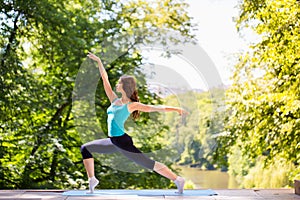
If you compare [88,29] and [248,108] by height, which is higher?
[88,29]

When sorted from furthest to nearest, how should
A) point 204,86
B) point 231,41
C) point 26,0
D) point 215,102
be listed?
1. point 231,41
2. point 215,102
3. point 26,0
4. point 204,86

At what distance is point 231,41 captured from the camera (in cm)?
1067

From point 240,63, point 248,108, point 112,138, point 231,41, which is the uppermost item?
point 231,41

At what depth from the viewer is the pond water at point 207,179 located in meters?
16.7

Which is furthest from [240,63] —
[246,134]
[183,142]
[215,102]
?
[183,142]

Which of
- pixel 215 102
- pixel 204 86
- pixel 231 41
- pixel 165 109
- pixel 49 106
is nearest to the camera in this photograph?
pixel 165 109

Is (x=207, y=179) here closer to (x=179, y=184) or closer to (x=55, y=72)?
(x=55, y=72)

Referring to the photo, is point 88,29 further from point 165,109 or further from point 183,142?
point 165,109

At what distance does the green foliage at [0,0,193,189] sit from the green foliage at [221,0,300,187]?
1.42 metres

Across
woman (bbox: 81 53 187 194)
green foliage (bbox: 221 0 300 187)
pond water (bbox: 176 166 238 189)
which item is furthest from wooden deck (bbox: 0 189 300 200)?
pond water (bbox: 176 166 238 189)

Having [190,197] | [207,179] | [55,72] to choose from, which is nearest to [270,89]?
[55,72]

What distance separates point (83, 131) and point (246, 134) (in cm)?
274

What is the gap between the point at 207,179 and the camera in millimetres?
17484

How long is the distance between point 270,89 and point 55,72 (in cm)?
365
